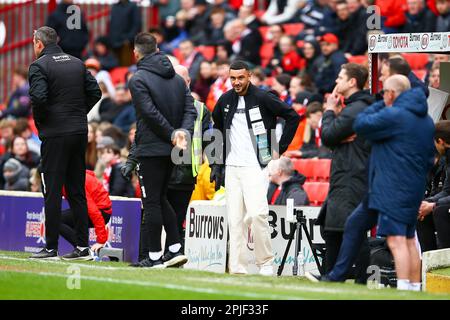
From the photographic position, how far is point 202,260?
13.6m

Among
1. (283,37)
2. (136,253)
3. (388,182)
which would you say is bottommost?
(136,253)

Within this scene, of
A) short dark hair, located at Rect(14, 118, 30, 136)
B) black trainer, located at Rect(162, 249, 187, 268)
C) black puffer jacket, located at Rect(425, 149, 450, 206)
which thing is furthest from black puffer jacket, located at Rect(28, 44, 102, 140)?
short dark hair, located at Rect(14, 118, 30, 136)

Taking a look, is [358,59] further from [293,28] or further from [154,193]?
[154,193]

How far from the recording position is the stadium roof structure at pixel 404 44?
1244 cm

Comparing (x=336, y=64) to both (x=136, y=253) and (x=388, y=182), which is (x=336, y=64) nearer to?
(x=136, y=253)

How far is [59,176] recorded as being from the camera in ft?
41.4

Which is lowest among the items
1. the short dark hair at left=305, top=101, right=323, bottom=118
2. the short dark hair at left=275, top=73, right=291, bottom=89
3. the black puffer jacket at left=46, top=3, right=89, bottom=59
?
the short dark hair at left=305, top=101, right=323, bottom=118

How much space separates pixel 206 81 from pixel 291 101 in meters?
3.72

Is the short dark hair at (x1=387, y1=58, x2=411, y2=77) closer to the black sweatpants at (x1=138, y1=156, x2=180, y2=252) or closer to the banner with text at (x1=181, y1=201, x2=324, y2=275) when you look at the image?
the black sweatpants at (x1=138, y1=156, x2=180, y2=252)

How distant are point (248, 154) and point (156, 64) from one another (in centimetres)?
145

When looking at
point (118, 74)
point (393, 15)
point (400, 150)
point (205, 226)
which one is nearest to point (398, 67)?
point (400, 150)

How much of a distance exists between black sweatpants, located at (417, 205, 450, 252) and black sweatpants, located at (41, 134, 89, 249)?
3749 millimetres

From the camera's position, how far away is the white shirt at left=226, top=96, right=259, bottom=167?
12.6m
